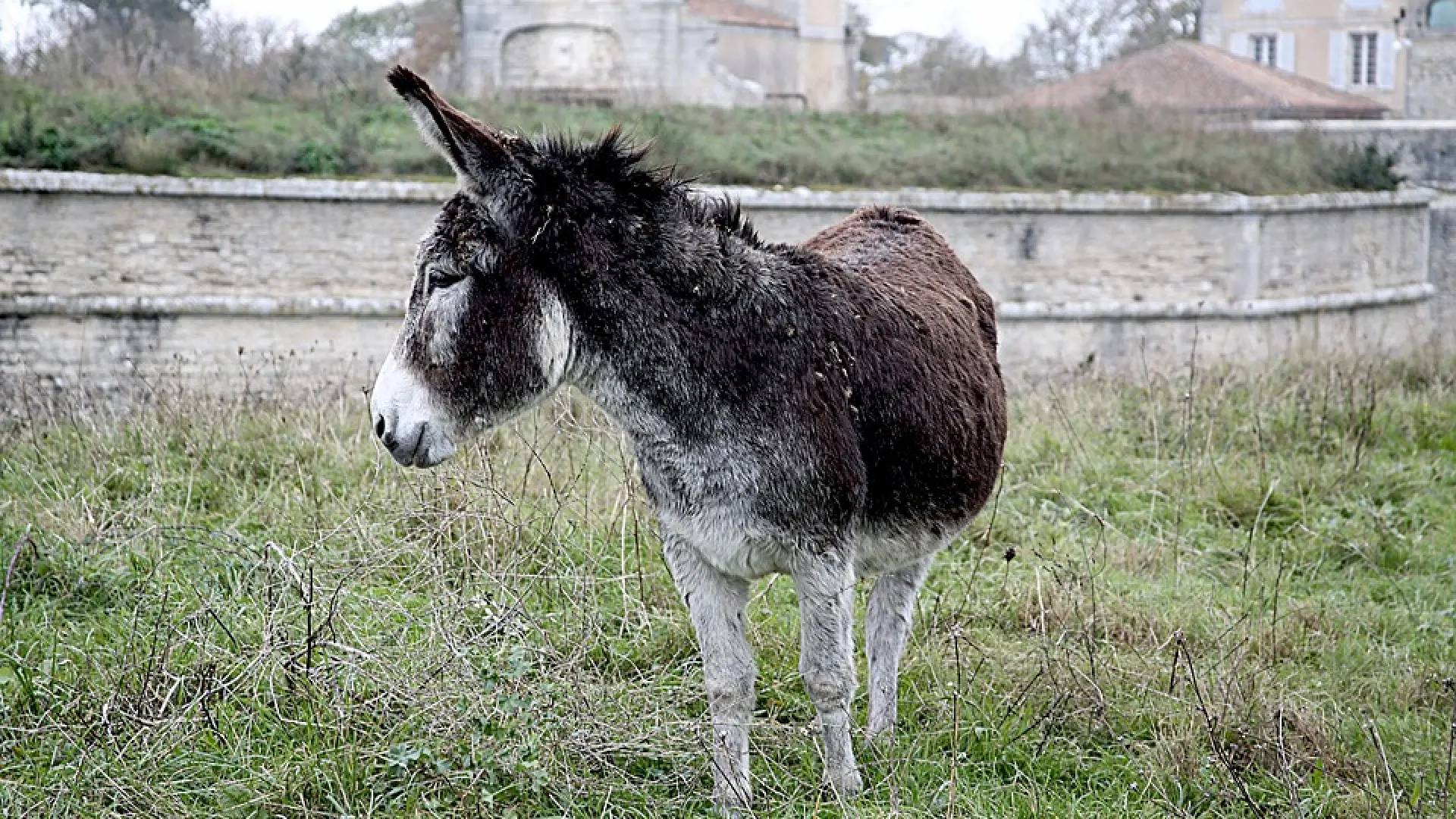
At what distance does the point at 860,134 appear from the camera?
21469mm

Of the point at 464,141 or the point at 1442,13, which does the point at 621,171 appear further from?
the point at 1442,13

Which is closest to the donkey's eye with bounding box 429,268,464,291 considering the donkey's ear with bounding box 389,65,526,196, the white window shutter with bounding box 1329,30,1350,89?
the donkey's ear with bounding box 389,65,526,196

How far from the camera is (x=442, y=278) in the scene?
11.7 ft

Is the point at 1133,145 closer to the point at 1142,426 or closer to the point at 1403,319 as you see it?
the point at 1403,319

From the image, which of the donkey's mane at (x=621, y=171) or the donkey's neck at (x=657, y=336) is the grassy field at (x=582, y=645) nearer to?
the donkey's neck at (x=657, y=336)

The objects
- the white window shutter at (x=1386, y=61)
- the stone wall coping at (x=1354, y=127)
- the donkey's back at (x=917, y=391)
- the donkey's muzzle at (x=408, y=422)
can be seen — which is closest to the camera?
the donkey's muzzle at (x=408, y=422)

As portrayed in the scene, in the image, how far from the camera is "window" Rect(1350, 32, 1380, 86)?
46188 millimetres

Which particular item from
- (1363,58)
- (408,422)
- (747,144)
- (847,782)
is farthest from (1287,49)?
(408,422)

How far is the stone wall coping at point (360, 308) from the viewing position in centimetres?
1473

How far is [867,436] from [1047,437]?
4.86 m

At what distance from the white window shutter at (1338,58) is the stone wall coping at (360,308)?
29.7 metres

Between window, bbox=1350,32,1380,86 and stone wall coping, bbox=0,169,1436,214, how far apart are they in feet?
92.4

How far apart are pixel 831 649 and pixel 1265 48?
4836 cm

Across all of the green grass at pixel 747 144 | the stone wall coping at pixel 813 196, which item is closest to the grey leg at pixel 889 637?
the stone wall coping at pixel 813 196
